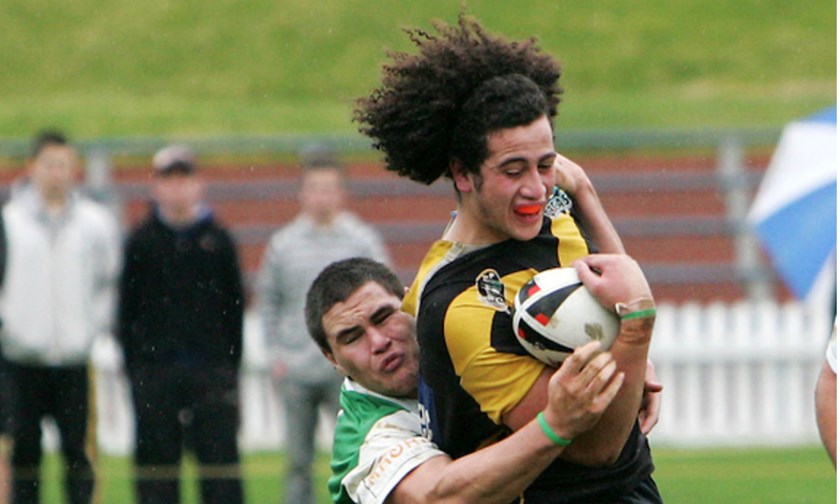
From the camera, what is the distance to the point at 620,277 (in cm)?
407

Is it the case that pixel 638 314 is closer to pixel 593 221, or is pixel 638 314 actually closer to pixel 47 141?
pixel 593 221

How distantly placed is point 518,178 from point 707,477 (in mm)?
8350

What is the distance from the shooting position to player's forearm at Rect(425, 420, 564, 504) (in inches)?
164

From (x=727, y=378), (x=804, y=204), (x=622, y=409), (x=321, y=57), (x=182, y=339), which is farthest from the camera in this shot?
(x=321, y=57)

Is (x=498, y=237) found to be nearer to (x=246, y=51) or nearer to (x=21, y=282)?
(x=21, y=282)

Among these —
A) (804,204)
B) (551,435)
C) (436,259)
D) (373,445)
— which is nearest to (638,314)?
(551,435)

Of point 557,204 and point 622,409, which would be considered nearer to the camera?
point 622,409

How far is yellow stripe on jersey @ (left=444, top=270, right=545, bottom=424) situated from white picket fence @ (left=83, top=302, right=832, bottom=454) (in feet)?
33.2

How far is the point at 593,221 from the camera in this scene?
4879 mm

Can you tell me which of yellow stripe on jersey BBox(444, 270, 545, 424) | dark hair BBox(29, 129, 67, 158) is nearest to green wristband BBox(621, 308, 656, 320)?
yellow stripe on jersey BBox(444, 270, 545, 424)

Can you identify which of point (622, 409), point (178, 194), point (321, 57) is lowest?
point (622, 409)

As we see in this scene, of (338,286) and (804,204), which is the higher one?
(804,204)

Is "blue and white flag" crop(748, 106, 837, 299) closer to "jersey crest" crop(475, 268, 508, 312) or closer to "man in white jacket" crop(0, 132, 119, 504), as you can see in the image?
"man in white jacket" crop(0, 132, 119, 504)

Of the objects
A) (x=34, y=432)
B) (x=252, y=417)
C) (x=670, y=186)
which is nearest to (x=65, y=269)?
(x=34, y=432)
